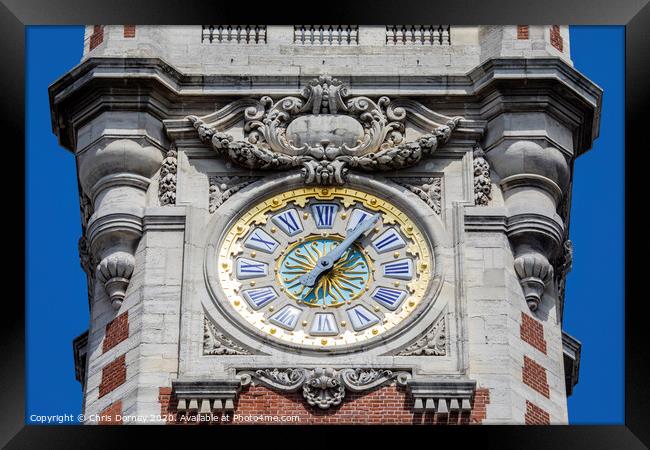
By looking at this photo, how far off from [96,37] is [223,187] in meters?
2.66

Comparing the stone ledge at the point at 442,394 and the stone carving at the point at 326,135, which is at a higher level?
the stone carving at the point at 326,135

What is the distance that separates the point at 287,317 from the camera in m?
37.1

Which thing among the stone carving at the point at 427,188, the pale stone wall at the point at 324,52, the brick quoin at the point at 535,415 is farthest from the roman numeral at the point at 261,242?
the brick quoin at the point at 535,415

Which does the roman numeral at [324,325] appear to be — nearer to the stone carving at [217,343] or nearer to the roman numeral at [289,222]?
the stone carving at [217,343]

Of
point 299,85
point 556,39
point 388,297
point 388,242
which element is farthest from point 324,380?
point 556,39

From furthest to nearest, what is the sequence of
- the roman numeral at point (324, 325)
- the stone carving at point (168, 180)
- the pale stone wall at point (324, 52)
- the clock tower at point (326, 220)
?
the pale stone wall at point (324, 52), the stone carving at point (168, 180), the roman numeral at point (324, 325), the clock tower at point (326, 220)

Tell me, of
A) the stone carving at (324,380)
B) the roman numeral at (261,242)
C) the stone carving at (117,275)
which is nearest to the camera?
the stone carving at (324,380)

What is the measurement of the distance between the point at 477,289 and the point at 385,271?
105 centimetres

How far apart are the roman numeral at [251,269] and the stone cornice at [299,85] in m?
2.07
